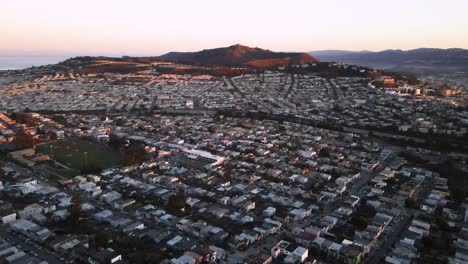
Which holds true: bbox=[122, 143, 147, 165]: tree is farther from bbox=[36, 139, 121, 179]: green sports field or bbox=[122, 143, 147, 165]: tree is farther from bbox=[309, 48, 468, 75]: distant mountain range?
bbox=[309, 48, 468, 75]: distant mountain range

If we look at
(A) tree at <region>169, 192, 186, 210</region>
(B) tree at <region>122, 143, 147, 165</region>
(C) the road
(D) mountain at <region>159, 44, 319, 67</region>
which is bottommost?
(C) the road

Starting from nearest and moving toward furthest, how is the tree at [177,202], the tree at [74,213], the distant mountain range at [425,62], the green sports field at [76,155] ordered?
1. the tree at [74,213]
2. the tree at [177,202]
3. the green sports field at [76,155]
4. the distant mountain range at [425,62]

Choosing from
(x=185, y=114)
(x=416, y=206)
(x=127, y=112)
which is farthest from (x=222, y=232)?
(x=127, y=112)

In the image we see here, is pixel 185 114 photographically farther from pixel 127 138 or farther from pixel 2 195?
pixel 2 195

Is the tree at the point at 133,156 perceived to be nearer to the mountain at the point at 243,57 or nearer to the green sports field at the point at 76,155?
the green sports field at the point at 76,155

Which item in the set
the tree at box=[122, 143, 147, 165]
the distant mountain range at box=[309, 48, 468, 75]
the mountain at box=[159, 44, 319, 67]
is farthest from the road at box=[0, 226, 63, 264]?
Answer: the distant mountain range at box=[309, 48, 468, 75]

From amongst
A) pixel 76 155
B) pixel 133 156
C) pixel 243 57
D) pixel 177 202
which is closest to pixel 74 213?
pixel 177 202

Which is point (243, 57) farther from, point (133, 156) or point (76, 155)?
point (133, 156)

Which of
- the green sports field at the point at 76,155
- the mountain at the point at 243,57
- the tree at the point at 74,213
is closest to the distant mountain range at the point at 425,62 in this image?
the mountain at the point at 243,57
